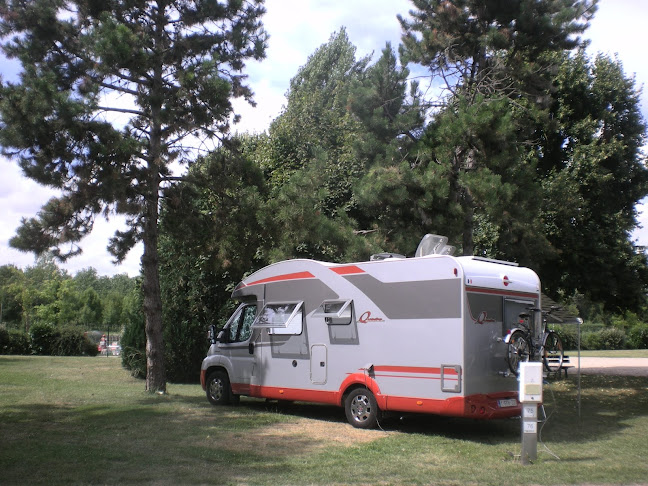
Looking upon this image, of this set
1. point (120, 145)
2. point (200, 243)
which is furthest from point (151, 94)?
point (200, 243)

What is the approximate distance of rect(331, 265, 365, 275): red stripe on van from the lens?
33.4ft

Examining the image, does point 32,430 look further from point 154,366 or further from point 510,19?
point 510,19

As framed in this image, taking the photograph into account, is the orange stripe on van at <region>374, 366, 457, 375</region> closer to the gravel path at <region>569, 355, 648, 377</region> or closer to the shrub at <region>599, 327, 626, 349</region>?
the gravel path at <region>569, 355, 648, 377</region>

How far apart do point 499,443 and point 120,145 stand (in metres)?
8.47

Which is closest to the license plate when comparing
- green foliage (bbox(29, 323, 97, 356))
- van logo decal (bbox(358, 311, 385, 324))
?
van logo decal (bbox(358, 311, 385, 324))

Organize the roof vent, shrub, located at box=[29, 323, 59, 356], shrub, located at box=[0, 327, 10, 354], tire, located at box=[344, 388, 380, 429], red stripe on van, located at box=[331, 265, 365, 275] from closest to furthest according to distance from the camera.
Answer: tire, located at box=[344, 388, 380, 429] < red stripe on van, located at box=[331, 265, 365, 275] < the roof vent < shrub, located at box=[0, 327, 10, 354] < shrub, located at box=[29, 323, 59, 356]

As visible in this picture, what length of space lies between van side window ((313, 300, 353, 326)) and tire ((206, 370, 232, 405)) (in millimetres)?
2785

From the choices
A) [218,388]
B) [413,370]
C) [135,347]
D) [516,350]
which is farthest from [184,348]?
[516,350]

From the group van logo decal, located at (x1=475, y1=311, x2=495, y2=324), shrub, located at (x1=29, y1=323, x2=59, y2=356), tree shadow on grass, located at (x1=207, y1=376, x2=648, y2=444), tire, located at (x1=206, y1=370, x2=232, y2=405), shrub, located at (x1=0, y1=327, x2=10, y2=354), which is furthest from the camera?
shrub, located at (x1=29, y1=323, x2=59, y2=356)

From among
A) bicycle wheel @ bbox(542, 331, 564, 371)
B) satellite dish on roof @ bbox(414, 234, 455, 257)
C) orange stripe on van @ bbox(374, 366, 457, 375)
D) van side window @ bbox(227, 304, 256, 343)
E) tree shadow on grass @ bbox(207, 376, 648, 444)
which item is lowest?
tree shadow on grass @ bbox(207, 376, 648, 444)

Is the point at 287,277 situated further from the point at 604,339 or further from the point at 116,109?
the point at 604,339

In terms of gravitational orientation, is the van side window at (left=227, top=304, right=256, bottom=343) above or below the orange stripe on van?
above

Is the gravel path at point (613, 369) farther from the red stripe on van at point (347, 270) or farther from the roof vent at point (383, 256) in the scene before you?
the red stripe on van at point (347, 270)

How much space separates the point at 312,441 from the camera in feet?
29.1
